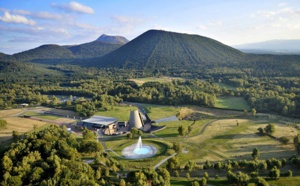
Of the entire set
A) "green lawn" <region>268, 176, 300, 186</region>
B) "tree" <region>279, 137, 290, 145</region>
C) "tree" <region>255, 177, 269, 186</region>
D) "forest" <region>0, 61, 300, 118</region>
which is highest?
"forest" <region>0, 61, 300, 118</region>

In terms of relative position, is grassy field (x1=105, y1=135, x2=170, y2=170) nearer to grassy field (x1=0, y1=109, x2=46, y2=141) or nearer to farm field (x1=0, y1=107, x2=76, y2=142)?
farm field (x1=0, y1=107, x2=76, y2=142)

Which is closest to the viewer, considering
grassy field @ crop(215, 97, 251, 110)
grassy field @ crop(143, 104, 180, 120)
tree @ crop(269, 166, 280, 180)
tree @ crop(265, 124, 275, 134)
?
tree @ crop(269, 166, 280, 180)

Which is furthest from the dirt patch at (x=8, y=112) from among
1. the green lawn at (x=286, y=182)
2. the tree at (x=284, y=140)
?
the tree at (x=284, y=140)

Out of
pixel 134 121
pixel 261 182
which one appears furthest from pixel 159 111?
pixel 261 182

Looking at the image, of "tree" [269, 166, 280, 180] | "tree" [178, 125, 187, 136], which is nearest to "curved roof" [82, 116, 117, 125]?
"tree" [178, 125, 187, 136]

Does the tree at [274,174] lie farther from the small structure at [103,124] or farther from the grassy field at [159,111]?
the small structure at [103,124]

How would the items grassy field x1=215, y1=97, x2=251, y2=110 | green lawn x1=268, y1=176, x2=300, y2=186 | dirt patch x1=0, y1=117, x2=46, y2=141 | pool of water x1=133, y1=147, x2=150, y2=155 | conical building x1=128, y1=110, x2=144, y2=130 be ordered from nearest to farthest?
1. green lawn x1=268, y1=176, x2=300, y2=186
2. pool of water x1=133, y1=147, x2=150, y2=155
3. dirt patch x1=0, y1=117, x2=46, y2=141
4. conical building x1=128, y1=110, x2=144, y2=130
5. grassy field x1=215, y1=97, x2=251, y2=110
